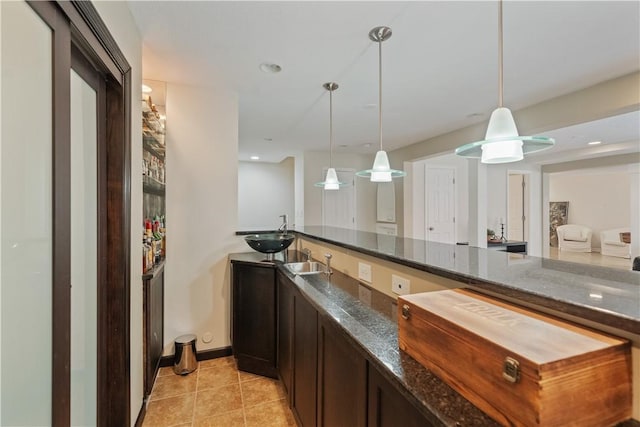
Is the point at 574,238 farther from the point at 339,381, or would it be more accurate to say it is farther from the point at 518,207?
the point at 339,381

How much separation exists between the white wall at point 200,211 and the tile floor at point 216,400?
0.36 metres

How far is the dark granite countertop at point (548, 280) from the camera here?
65cm

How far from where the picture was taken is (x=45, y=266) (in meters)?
0.93

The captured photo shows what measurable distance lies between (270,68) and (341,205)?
376 centimetres

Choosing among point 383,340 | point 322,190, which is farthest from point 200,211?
point 322,190

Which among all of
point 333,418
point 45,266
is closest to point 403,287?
point 333,418

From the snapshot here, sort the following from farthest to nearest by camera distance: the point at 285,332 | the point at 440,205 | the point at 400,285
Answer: the point at 440,205 < the point at 285,332 < the point at 400,285

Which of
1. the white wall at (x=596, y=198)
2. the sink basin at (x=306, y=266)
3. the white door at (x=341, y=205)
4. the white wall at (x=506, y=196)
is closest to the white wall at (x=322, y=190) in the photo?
the white door at (x=341, y=205)

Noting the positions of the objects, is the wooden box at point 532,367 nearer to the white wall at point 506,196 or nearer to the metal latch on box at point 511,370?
the metal latch on box at point 511,370

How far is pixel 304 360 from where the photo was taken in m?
1.62

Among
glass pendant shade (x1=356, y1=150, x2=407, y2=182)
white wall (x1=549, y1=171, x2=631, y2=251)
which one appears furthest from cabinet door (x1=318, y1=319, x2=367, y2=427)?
white wall (x1=549, y1=171, x2=631, y2=251)

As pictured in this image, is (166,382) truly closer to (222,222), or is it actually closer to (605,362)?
(222,222)

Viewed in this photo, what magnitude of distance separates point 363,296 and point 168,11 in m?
1.98

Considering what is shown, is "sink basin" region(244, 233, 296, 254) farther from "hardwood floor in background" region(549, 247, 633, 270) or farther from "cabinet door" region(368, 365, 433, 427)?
"hardwood floor in background" region(549, 247, 633, 270)
